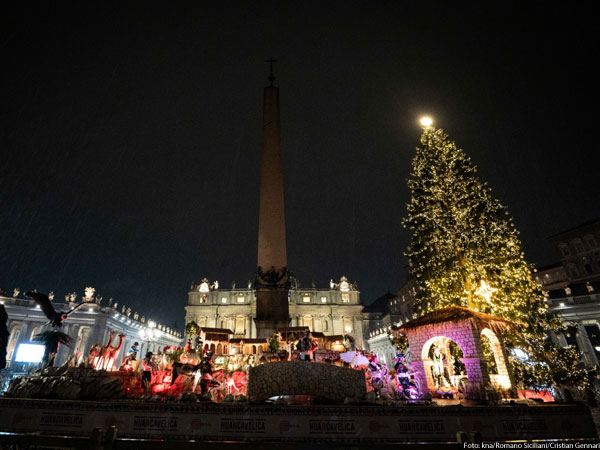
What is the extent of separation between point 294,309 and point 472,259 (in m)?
65.7

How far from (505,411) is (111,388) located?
1139cm

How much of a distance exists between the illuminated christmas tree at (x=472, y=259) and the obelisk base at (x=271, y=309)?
817 cm

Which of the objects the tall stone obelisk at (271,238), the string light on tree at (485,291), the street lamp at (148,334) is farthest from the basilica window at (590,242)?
the street lamp at (148,334)

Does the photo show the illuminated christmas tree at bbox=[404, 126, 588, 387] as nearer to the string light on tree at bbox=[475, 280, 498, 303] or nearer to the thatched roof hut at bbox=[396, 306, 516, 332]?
the string light on tree at bbox=[475, 280, 498, 303]

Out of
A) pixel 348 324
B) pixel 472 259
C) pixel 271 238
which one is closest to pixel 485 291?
pixel 472 259

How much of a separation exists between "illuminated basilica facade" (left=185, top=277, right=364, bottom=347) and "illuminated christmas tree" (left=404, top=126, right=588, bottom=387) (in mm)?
61285

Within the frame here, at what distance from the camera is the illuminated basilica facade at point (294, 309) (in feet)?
251

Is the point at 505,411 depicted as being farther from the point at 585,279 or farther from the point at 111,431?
the point at 585,279

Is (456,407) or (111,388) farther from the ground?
(111,388)

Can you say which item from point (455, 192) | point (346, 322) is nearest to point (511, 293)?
point (455, 192)

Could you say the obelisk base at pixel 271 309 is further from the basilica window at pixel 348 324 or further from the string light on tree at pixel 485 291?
the basilica window at pixel 348 324

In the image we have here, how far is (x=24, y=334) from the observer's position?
44281mm

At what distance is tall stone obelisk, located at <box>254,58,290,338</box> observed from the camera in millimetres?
18344

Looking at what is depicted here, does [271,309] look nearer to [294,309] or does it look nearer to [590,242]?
[590,242]
